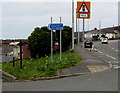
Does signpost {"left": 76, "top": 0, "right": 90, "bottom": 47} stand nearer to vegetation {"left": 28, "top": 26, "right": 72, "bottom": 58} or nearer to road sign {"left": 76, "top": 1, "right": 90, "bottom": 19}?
road sign {"left": 76, "top": 1, "right": 90, "bottom": 19}

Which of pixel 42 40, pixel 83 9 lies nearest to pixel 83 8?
pixel 83 9

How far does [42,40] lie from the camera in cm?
2759

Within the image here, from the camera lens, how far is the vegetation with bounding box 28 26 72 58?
27.5m

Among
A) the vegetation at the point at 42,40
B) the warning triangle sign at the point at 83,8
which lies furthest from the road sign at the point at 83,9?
the vegetation at the point at 42,40

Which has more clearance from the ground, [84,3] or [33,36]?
[84,3]

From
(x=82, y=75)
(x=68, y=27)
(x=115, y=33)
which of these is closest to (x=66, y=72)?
(x=82, y=75)

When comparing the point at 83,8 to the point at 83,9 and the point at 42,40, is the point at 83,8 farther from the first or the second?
the point at 42,40

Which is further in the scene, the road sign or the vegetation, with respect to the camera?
the vegetation

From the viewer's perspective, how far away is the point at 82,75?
1243 centimetres

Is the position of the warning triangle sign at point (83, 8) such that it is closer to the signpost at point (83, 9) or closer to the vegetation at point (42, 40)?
the signpost at point (83, 9)

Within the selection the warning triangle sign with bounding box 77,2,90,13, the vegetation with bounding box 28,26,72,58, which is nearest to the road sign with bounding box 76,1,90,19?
the warning triangle sign with bounding box 77,2,90,13

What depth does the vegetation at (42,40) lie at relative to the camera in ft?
90.4

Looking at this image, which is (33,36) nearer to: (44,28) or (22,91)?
(44,28)

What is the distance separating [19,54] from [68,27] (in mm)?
15292
